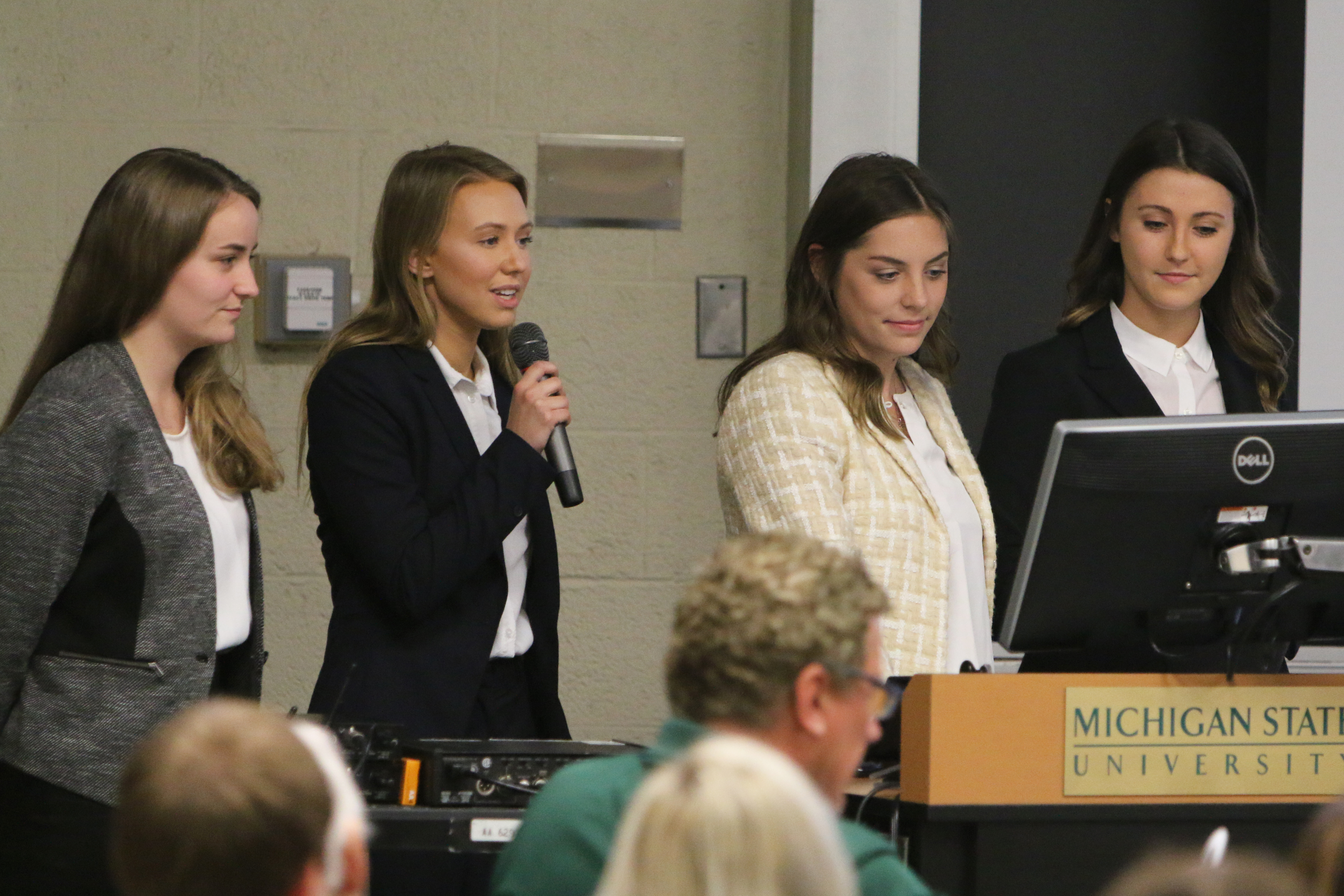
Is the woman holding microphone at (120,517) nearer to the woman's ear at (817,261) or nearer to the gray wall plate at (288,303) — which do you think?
the woman's ear at (817,261)

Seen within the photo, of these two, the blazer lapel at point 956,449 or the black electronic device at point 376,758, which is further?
the blazer lapel at point 956,449

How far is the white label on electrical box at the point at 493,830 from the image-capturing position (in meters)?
1.82

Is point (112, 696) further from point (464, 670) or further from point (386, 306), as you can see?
point (386, 306)

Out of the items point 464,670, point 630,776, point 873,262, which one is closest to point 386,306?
point 464,670

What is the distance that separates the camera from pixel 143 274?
2.28 meters

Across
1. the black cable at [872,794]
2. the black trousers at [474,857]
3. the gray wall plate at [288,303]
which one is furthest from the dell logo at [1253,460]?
the gray wall plate at [288,303]

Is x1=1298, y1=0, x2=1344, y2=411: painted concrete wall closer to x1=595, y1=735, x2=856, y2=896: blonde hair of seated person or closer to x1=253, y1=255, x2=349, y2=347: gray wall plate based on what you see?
x1=253, y1=255, x2=349, y2=347: gray wall plate

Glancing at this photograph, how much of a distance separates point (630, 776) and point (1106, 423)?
758mm

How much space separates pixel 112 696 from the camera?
83.6 inches

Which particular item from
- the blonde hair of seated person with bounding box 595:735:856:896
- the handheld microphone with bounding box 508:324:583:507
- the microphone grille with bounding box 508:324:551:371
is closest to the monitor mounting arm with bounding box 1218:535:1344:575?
the handheld microphone with bounding box 508:324:583:507

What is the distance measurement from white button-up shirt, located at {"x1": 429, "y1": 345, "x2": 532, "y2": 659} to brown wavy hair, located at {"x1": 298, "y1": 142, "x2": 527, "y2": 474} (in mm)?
63

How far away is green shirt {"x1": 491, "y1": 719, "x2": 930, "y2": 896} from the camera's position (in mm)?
1299

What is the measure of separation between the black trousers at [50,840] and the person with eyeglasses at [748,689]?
98 cm

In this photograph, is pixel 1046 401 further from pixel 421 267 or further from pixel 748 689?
pixel 748 689
